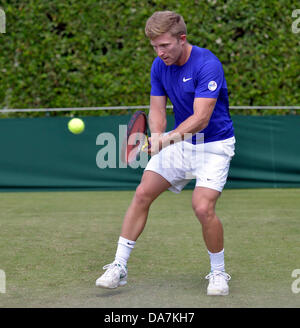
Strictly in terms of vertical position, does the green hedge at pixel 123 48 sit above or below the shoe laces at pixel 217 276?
above

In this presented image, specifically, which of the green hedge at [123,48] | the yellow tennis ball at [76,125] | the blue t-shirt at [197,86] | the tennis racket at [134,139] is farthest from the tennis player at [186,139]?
the green hedge at [123,48]

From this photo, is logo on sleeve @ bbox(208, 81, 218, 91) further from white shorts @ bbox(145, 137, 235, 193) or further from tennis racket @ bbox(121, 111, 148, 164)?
tennis racket @ bbox(121, 111, 148, 164)

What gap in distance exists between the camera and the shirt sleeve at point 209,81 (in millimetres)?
3945

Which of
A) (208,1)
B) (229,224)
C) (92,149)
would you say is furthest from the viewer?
(208,1)

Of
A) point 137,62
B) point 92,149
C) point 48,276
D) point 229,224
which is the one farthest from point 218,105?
point 137,62

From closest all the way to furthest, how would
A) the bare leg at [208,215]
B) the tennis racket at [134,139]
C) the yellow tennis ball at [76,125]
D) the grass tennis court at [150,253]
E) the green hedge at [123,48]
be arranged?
the grass tennis court at [150,253]
the bare leg at [208,215]
the tennis racket at [134,139]
the yellow tennis ball at [76,125]
the green hedge at [123,48]

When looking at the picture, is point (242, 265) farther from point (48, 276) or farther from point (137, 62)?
point (137, 62)

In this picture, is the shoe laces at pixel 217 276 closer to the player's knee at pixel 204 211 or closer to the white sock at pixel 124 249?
the player's knee at pixel 204 211

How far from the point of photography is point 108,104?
34.2 ft

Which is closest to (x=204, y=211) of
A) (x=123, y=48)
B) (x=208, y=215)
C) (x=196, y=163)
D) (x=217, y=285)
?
(x=208, y=215)

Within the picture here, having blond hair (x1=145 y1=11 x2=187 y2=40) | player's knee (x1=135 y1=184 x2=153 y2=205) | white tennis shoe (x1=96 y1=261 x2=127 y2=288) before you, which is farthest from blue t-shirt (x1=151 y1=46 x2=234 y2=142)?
white tennis shoe (x1=96 y1=261 x2=127 y2=288)

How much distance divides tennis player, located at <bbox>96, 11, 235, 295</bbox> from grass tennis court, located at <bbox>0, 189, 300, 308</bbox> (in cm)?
21

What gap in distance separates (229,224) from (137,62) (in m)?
4.43
